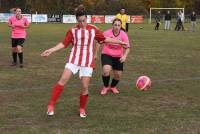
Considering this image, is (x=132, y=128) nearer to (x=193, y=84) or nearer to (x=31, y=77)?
(x=193, y=84)

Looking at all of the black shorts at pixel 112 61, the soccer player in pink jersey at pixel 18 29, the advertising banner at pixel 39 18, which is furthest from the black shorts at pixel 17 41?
the advertising banner at pixel 39 18

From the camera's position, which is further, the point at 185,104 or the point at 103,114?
the point at 185,104

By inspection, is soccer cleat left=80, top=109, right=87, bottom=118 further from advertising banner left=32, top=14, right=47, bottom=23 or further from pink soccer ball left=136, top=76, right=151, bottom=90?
advertising banner left=32, top=14, right=47, bottom=23

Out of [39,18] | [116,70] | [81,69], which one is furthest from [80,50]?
[39,18]

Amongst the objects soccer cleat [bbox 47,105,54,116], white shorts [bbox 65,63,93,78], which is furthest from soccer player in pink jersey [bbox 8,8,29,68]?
white shorts [bbox 65,63,93,78]

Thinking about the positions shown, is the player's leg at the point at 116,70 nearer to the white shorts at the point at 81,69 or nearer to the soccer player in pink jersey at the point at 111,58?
the soccer player in pink jersey at the point at 111,58

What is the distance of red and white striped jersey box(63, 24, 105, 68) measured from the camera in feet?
25.4

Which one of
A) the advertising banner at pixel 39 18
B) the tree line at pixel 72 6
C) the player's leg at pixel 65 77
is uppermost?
the tree line at pixel 72 6

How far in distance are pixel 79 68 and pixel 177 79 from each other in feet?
16.4

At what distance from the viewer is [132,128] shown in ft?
23.8

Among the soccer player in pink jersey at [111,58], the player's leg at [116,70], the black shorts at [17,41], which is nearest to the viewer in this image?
the soccer player in pink jersey at [111,58]

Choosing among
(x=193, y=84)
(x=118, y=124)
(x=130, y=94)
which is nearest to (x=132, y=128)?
(x=118, y=124)

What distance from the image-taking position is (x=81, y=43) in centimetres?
777

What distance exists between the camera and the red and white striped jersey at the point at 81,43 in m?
7.73
